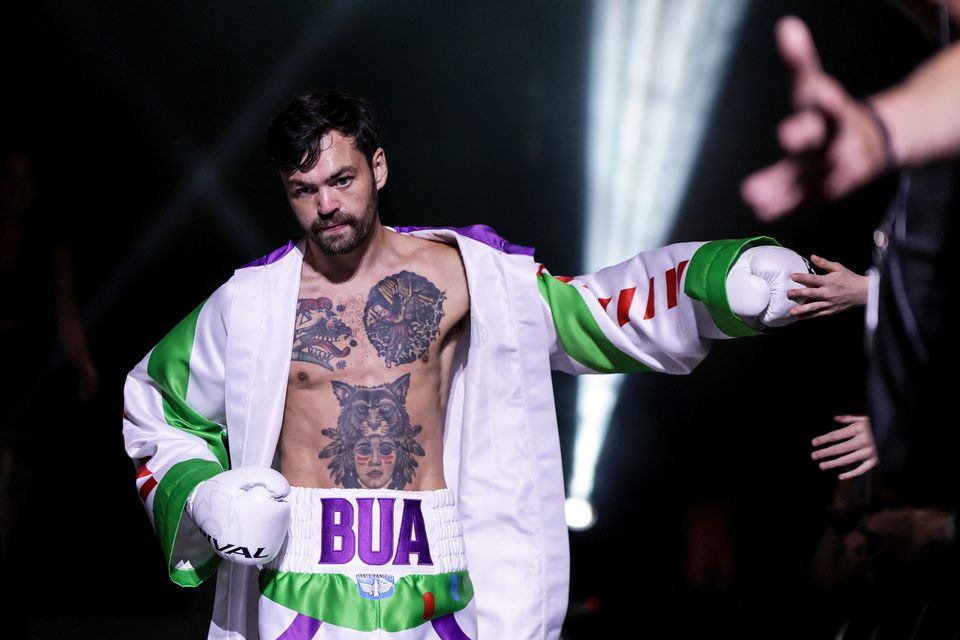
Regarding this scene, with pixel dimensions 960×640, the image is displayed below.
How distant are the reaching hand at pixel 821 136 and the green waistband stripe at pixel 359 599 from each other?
1.29 meters

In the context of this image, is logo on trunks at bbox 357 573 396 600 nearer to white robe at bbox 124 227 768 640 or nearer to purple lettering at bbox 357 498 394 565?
purple lettering at bbox 357 498 394 565

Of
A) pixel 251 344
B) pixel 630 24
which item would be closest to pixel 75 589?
pixel 251 344

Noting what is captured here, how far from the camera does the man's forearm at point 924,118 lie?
94 cm

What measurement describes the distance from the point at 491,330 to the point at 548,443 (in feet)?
0.86

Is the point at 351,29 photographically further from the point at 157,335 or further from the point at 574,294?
the point at 574,294

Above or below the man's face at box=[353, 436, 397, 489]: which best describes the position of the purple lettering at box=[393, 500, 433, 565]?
below

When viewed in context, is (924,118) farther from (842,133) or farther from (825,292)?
(825,292)

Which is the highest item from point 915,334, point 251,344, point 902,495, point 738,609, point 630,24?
point 630,24

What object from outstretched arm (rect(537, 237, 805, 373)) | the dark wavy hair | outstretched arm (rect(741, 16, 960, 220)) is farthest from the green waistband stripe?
outstretched arm (rect(741, 16, 960, 220))

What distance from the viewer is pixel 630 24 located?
371 cm

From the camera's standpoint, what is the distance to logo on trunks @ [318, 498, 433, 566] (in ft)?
6.70

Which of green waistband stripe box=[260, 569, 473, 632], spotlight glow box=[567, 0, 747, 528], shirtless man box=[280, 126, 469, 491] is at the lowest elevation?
green waistband stripe box=[260, 569, 473, 632]

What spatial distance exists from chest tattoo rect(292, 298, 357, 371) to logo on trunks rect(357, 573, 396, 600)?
1.39 feet

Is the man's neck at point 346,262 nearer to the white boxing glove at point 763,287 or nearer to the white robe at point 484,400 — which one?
the white robe at point 484,400
